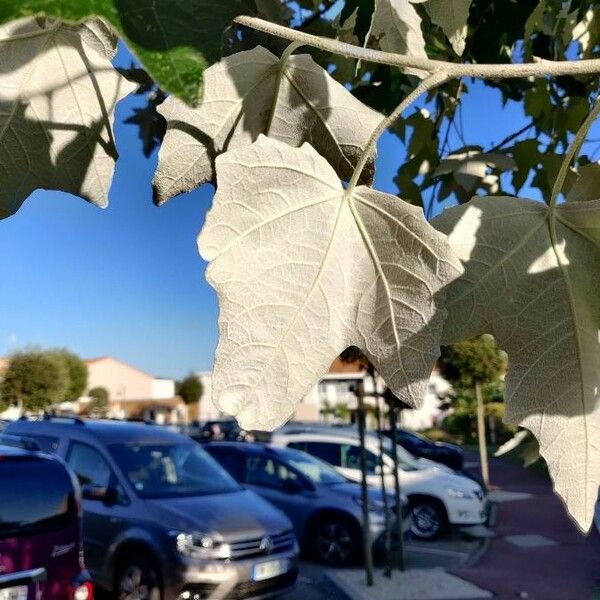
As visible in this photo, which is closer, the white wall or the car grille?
the car grille

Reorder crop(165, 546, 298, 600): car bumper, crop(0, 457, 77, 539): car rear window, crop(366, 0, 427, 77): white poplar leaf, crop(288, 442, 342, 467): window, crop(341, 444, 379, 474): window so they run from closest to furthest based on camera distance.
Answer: crop(366, 0, 427, 77): white poplar leaf
crop(0, 457, 77, 539): car rear window
crop(165, 546, 298, 600): car bumper
crop(341, 444, 379, 474): window
crop(288, 442, 342, 467): window

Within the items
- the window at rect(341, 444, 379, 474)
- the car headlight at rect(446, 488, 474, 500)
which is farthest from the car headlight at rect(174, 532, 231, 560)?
the car headlight at rect(446, 488, 474, 500)

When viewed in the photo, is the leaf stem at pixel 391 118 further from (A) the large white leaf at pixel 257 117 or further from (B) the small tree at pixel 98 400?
(B) the small tree at pixel 98 400

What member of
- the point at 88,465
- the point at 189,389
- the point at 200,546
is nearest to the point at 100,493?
the point at 88,465

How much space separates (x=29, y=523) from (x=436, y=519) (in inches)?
274

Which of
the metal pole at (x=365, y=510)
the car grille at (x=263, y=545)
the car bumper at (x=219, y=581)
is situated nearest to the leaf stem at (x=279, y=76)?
the car bumper at (x=219, y=581)

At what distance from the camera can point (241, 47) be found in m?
0.91

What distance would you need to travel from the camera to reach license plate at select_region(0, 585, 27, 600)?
4281 mm

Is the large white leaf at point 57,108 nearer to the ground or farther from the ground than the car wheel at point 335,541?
farther from the ground

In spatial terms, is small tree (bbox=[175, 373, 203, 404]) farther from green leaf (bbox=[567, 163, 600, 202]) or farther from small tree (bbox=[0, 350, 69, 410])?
green leaf (bbox=[567, 163, 600, 202])

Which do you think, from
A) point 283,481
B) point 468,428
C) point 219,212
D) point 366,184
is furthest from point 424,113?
point 468,428

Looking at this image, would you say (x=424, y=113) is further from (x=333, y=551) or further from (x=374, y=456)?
(x=374, y=456)

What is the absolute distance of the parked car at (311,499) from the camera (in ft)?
28.4

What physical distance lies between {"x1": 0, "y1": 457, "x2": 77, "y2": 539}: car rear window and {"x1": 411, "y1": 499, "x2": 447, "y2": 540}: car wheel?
646 centimetres
